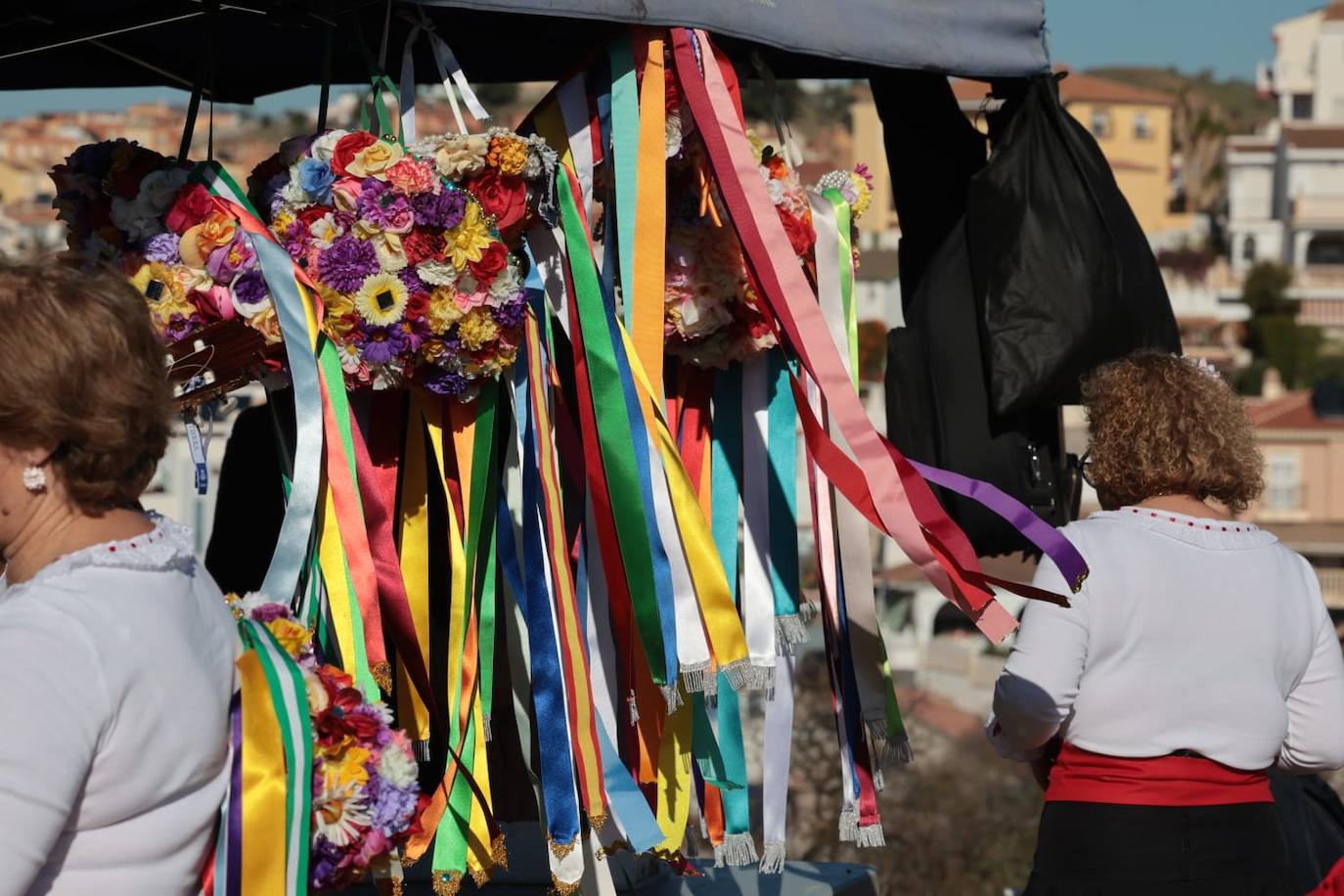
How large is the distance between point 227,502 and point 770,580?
1.07 m

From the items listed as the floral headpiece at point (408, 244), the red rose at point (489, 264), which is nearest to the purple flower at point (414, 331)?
the floral headpiece at point (408, 244)

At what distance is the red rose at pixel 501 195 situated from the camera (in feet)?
8.70

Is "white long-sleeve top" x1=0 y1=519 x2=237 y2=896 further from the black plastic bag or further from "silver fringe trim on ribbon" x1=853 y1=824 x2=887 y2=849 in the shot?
the black plastic bag

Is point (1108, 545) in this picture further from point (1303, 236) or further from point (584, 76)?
point (1303, 236)

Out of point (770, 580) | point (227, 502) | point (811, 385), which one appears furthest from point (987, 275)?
point (227, 502)

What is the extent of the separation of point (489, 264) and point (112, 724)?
1165mm

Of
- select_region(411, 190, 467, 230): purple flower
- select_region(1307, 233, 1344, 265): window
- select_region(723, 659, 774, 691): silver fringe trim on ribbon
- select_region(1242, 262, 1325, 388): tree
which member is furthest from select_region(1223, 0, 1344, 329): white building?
select_region(411, 190, 467, 230): purple flower

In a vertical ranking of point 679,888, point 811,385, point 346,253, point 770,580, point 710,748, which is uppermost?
point 346,253

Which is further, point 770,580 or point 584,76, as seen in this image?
point 770,580

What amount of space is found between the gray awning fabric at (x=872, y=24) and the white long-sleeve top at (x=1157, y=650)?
0.93m

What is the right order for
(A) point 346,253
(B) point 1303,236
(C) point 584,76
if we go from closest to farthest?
(A) point 346,253
(C) point 584,76
(B) point 1303,236

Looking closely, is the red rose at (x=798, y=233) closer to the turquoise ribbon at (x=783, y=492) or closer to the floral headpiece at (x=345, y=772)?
the turquoise ribbon at (x=783, y=492)

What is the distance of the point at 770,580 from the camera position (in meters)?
3.13

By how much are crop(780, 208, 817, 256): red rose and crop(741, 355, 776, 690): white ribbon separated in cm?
22
